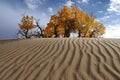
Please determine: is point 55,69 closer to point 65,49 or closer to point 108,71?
point 108,71

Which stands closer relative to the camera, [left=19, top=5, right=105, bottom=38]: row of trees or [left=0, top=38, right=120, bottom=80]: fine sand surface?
[left=0, top=38, right=120, bottom=80]: fine sand surface

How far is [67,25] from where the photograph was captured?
41312mm

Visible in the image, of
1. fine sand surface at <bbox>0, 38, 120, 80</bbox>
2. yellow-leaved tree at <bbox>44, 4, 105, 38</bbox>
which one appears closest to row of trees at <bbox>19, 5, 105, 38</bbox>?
yellow-leaved tree at <bbox>44, 4, 105, 38</bbox>

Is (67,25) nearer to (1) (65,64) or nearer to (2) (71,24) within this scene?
(2) (71,24)

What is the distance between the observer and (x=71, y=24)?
1646 inches

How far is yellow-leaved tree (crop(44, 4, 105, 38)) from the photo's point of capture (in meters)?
41.1

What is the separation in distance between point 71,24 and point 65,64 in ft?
117

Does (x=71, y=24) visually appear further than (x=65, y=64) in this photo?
Yes

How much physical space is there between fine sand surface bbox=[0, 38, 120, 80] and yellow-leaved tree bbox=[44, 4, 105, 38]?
32.3 meters

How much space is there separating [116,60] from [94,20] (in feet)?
134

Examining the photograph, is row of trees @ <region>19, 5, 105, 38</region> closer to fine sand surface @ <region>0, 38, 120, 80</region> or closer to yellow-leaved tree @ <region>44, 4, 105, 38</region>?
yellow-leaved tree @ <region>44, 4, 105, 38</region>

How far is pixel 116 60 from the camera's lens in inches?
246

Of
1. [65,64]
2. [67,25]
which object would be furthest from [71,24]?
[65,64]

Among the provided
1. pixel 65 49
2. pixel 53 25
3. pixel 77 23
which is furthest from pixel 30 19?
pixel 65 49
